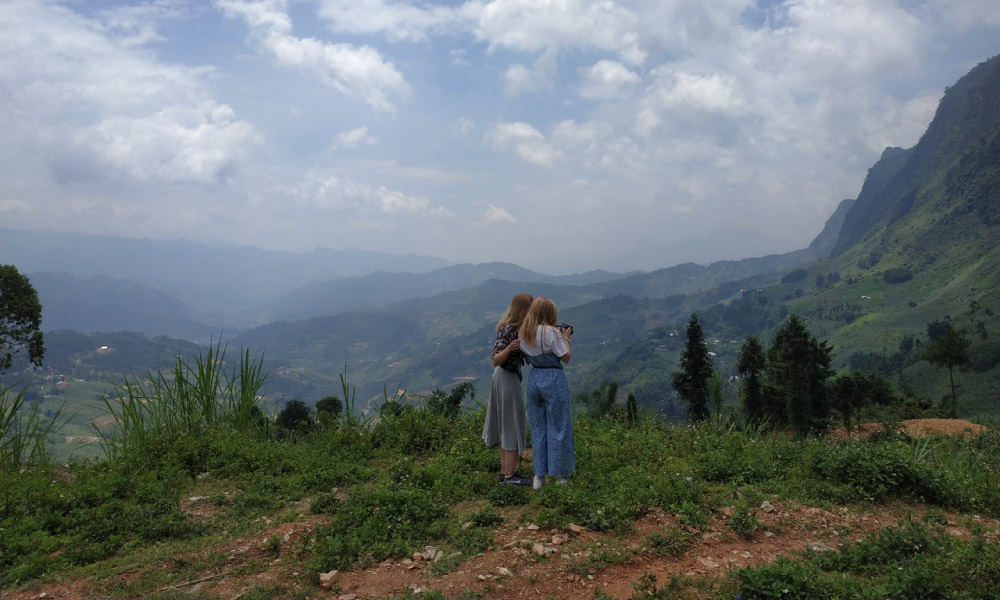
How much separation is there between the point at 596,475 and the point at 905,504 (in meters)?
3.12

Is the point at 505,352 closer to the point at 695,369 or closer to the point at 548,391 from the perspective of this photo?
the point at 548,391

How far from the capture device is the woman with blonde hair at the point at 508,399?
6172mm

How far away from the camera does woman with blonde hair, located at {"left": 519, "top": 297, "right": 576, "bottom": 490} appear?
6.00 meters

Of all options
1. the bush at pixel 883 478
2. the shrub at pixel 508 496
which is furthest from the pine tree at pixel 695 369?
the shrub at pixel 508 496

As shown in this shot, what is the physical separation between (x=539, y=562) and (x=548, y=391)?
199cm

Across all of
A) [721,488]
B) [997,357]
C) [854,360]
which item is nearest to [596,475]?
[721,488]

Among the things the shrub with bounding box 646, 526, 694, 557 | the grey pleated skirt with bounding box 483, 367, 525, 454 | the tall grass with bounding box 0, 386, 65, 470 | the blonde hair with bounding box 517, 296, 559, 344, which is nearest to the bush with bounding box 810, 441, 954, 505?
the shrub with bounding box 646, 526, 694, 557

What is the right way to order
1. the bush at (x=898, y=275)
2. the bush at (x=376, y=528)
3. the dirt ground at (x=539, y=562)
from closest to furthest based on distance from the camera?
the dirt ground at (x=539, y=562) < the bush at (x=376, y=528) < the bush at (x=898, y=275)

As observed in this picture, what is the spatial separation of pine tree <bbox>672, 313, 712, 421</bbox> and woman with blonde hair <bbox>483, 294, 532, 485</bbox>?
33505mm

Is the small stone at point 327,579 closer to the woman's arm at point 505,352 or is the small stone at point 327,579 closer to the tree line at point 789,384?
the woman's arm at point 505,352

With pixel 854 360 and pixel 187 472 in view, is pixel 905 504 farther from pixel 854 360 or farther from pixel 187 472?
pixel 854 360

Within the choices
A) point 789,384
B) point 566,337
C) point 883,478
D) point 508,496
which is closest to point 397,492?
point 508,496

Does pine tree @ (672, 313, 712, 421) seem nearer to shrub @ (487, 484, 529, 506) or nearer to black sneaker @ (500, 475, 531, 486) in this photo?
black sneaker @ (500, 475, 531, 486)

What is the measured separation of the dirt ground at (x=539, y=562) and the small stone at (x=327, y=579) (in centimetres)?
2
